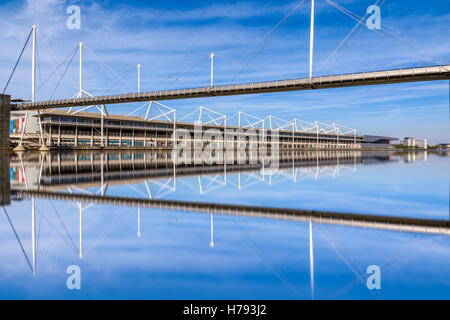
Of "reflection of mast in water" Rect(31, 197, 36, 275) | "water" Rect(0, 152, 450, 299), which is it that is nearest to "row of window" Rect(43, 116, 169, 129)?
"water" Rect(0, 152, 450, 299)

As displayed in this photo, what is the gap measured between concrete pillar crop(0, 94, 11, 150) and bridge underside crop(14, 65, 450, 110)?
2844 millimetres

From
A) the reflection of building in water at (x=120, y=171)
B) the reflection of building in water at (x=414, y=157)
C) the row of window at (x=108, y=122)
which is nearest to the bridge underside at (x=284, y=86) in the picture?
the reflection of building in water at (x=414, y=157)

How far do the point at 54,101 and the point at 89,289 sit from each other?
185 feet

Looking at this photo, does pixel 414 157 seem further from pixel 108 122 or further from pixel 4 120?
pixel 108 122

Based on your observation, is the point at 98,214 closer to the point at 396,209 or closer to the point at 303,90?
the point at 396,209

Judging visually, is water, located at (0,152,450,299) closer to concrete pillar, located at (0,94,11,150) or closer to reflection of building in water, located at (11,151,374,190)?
reflection of building in water, located at (11,151,374,190)

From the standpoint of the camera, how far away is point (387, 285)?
3.38 metres

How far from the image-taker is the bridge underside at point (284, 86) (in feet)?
104

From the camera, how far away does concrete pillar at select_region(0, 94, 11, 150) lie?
49.2m

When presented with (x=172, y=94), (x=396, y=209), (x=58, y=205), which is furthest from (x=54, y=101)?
(x=396, y=209)

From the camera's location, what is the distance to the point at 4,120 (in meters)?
50.7

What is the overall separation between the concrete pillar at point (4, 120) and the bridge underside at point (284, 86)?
2844mm

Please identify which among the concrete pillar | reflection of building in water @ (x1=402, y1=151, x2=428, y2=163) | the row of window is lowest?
reflection of building in water @ (x1=402, y1=151, x2=428, y2=163)

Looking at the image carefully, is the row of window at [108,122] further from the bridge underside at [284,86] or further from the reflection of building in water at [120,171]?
the reflection of building in water at [120,171]
